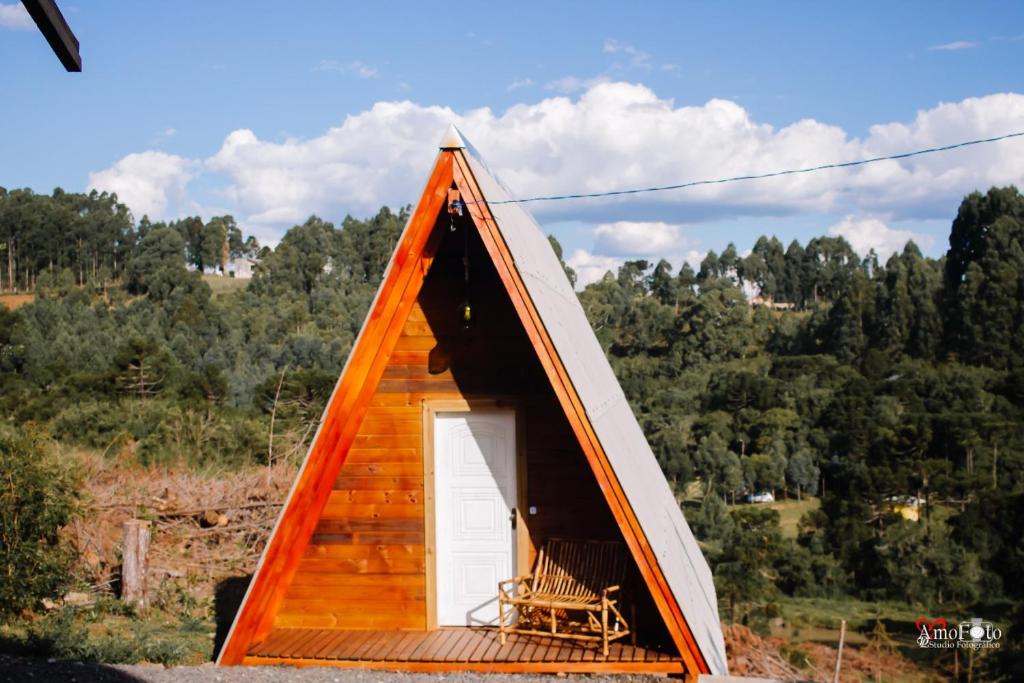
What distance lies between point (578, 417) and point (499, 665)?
1888mm

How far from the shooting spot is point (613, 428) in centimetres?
701

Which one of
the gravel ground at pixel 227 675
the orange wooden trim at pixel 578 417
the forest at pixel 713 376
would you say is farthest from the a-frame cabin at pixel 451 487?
the forest at pixel 713 376

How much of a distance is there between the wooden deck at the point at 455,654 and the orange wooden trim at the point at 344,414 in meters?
0.40

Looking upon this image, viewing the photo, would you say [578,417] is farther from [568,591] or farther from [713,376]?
[713,376]

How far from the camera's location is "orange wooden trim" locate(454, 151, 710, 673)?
6086mm

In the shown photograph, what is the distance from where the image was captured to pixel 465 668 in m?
6.56

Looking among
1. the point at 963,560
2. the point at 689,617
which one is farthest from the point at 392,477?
the point at 963,560

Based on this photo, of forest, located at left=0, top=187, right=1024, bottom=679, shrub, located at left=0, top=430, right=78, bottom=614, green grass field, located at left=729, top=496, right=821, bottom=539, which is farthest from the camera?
green grass field, located at left=729, top=496, right=821, bottom=539

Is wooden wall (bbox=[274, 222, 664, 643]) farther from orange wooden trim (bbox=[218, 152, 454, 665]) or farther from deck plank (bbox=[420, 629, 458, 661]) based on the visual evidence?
orange wooden trim (bbox=[218, 152, 454, 665])

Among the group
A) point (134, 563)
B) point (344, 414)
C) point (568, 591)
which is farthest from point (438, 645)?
point (134, 563)

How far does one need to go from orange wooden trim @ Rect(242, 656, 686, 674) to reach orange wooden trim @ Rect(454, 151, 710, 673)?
0.95 feet

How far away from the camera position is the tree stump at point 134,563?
930 cm

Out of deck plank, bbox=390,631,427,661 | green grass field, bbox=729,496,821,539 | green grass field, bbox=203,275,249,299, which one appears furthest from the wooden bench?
green grass field, bbox=203,275,249,299

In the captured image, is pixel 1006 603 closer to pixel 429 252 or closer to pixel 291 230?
pixel 429 252
